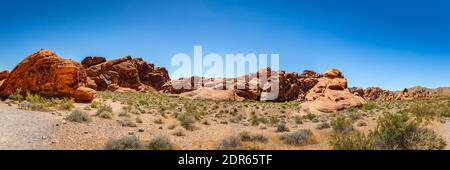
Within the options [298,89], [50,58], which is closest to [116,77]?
[298,89]

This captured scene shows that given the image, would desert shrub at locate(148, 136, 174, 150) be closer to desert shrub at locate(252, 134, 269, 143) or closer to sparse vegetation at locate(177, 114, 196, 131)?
desert shrub at locate(252, 134, 269, 143)

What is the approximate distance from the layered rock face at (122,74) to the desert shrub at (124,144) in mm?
58842

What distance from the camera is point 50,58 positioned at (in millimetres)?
26031

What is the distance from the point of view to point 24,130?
471 inches

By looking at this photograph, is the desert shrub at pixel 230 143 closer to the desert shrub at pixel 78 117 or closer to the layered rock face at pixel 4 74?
the desert shrub at pixel 78 117

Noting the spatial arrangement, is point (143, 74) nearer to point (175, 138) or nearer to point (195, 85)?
point (195, 85)

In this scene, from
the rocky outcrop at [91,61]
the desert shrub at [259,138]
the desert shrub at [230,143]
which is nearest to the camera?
the desert shrub at [230,143]

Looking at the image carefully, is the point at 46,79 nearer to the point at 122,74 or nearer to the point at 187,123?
the point at 187,123

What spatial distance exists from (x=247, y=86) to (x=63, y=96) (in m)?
38.8

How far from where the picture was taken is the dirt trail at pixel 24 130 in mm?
10094

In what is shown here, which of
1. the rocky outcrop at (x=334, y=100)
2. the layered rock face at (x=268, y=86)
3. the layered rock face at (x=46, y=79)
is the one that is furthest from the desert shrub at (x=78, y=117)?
the layered rock face at (x=268, y=86)

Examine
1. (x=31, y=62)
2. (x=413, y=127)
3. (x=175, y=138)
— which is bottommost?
(x=175, y=138)
